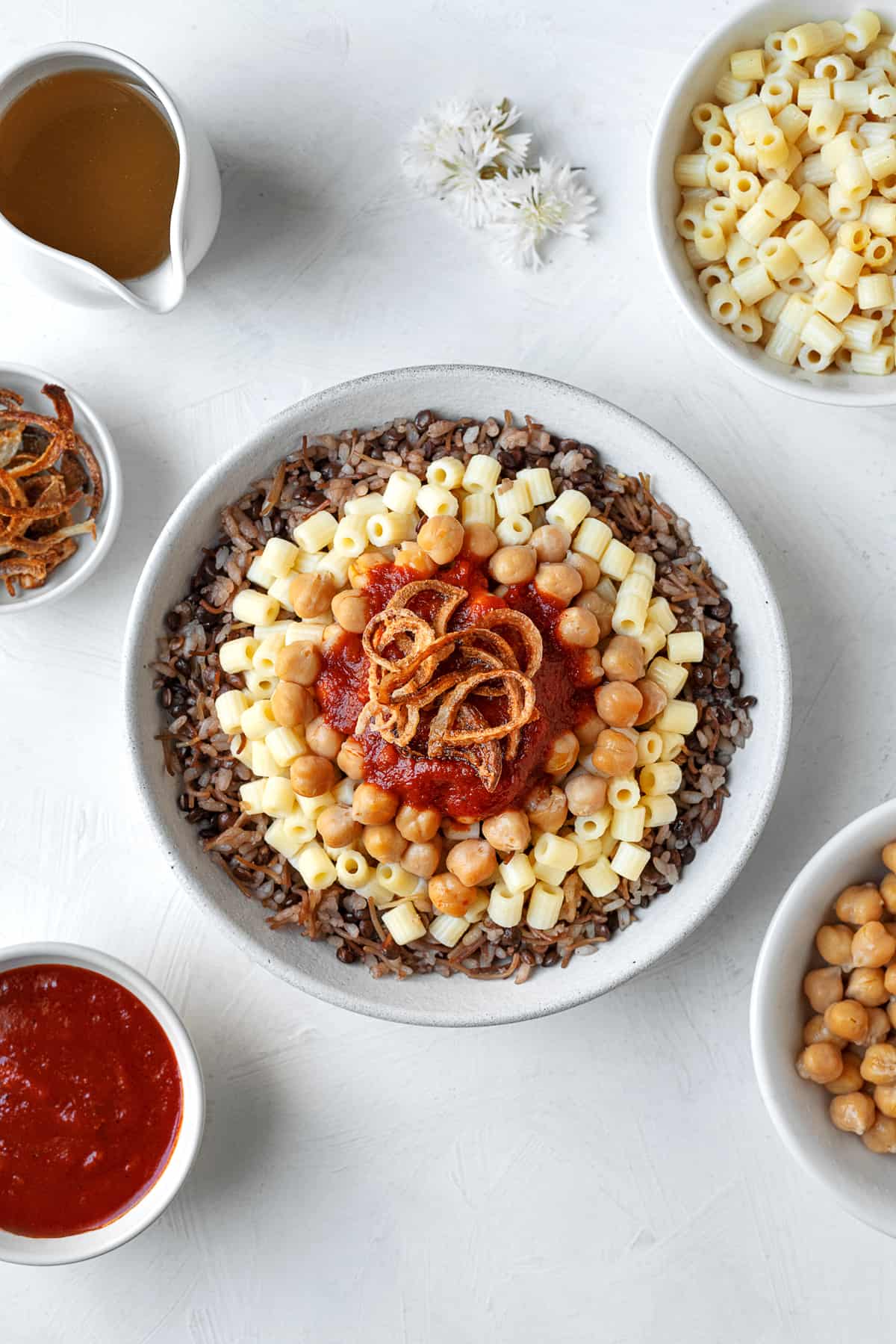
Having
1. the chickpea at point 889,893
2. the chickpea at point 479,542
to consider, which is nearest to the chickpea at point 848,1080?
the chickpea at point 889,893

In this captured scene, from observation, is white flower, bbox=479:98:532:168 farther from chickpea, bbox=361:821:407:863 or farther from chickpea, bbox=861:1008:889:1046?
chickpea, bbox=861:1008:889:1046

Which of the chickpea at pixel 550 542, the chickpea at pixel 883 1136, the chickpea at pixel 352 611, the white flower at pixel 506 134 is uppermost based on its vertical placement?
the white flower at pixel 506 134

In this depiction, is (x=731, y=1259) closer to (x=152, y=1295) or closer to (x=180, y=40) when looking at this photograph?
(x=152, y=1295)

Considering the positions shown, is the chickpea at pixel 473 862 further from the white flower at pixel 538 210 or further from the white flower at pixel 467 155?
the white flower at pixel 467 155

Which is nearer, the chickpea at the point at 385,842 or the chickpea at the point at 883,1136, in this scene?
the chickpea at the point at 385,842

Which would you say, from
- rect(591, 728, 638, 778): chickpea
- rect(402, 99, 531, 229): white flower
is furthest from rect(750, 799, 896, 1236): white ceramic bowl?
rect(402, 99, 531, 229): white flower

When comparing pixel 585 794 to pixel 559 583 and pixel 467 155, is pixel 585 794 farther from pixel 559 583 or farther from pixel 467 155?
pixel 467 155

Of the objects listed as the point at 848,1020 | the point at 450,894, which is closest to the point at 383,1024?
the point at 450,894
